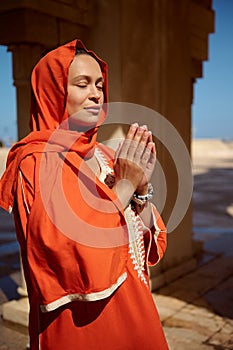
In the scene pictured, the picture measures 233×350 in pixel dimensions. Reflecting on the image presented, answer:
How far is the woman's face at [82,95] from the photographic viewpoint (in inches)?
56.4

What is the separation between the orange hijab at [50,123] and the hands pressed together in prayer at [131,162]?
0.48 ft

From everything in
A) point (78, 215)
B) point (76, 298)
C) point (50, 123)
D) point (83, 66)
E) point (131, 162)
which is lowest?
point (76, 298)

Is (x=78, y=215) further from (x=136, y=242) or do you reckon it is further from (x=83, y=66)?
(x=83, y=66)

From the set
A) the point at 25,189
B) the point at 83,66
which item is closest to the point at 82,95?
the point at 83,66

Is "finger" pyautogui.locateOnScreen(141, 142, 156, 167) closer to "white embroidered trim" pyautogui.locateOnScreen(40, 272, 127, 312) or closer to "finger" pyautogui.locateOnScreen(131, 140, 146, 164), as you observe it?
"finger" pyautogui.locateOnScreen(131, 140, 146, 164)

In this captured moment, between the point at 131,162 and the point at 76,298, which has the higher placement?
the point at 131,162

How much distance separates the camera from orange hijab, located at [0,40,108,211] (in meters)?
1.38

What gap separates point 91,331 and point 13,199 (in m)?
0.52

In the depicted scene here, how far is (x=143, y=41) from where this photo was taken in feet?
12.1

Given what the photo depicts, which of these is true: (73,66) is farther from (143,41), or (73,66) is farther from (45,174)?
(143,41)

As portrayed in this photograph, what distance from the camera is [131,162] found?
1.39 m

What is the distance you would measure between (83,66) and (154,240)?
0.72 m

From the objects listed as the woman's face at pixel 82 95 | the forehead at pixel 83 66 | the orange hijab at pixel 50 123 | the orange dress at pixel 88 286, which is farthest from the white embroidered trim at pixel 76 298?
the forehead at pixel 83 66

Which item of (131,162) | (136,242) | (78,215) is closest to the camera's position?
(78,215)
